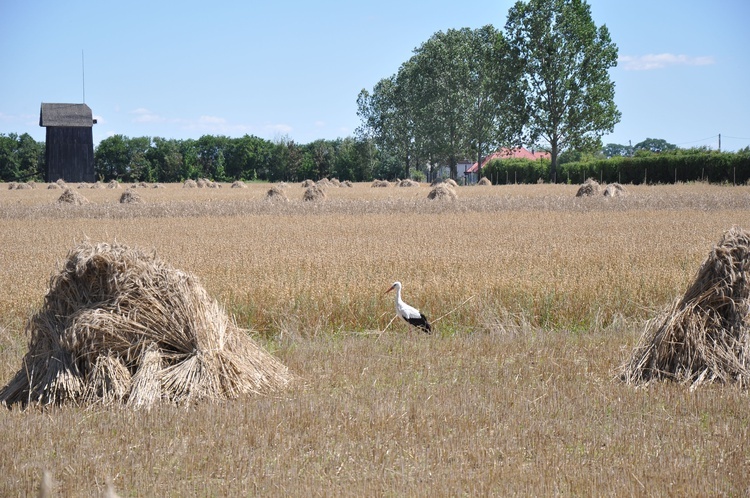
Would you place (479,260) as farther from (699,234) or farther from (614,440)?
(614,440)

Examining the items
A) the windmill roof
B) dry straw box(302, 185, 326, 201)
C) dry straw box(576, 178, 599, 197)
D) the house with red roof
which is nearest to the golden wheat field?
dry straw box(576, 178, 599, 197)

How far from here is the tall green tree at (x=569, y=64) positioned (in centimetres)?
6356

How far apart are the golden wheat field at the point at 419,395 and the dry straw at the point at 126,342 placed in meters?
0.25

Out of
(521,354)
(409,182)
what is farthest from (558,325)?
(409,182)

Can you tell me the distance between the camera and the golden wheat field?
5.45 meters

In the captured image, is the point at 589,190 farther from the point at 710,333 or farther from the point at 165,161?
the point at 165,161

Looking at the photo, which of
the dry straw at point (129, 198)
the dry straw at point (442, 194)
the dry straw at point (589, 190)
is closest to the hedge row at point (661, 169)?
the dry straw at point (589, 190)

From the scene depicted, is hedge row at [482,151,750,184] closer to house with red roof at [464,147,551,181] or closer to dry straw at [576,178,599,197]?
house with red roof at [464,147,551,181]

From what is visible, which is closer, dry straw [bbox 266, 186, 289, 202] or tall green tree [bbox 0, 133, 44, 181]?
dry straw [bbox 266, 186, 289, 202]

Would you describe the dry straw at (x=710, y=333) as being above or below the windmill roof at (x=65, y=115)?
below

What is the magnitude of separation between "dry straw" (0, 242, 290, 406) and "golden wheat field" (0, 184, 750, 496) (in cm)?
25

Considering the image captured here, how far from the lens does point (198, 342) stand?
7477mm

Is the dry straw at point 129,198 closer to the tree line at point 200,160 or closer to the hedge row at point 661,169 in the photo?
the hedge row at point 661,169

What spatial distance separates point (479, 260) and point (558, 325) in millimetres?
3121
